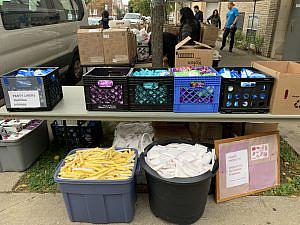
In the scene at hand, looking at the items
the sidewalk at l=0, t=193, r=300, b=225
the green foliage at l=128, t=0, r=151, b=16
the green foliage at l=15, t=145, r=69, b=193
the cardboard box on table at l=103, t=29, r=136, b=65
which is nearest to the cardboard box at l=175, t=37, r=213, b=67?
the cardboard box on table at l=103, t=29, r=136, b=65

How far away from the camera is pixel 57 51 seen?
4582 millimetres

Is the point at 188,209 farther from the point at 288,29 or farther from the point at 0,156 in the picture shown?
the point at 288,29

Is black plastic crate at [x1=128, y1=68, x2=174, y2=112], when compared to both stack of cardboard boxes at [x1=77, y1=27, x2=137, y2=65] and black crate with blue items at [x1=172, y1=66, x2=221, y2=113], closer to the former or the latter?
black crate with blue items at [x1=172, y1=66, x2=221, y2=113]

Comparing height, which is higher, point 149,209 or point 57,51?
point 57,51

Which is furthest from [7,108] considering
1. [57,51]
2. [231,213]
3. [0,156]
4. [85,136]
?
[57,51]

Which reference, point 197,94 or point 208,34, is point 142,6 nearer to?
point 208,34

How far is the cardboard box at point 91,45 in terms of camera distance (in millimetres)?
4145

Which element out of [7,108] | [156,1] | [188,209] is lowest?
[188,209]

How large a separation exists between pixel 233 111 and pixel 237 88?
0.69ft

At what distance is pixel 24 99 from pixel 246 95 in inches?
75.9

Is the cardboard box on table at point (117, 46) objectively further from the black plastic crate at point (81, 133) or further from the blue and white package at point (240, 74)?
the blue and white package at point (240, 74)

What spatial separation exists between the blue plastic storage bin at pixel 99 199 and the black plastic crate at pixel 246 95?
3.05 ft

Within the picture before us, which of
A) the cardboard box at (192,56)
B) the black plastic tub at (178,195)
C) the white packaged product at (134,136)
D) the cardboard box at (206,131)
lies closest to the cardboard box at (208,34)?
the cardboard box at (192,56)

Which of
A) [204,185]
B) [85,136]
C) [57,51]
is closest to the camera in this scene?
[204,185]
